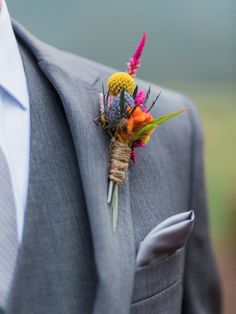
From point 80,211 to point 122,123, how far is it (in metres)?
0.17

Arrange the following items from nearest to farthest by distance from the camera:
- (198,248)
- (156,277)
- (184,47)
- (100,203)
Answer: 1. (100,203)
2. (156,277)
3. (198,248)
4. (184,47)

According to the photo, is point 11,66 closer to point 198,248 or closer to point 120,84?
point 120,84

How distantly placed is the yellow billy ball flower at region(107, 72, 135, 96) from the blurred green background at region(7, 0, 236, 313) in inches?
118

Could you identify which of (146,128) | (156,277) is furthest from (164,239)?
(146,128)

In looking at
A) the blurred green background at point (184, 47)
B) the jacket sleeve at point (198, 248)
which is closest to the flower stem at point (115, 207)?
the jacket sleeve at point (198, 248)

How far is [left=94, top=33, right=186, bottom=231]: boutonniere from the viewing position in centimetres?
114

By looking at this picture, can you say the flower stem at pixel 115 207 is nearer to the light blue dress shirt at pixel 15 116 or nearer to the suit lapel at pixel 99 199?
the suit lapel at pixel 99 199

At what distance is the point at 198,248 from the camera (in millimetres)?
1569

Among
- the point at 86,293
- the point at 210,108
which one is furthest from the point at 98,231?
the point at 210,108

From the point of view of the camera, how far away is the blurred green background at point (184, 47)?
4.38 meters

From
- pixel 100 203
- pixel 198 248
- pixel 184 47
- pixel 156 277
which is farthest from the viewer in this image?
pixel 184 47

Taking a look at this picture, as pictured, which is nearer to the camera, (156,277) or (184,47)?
(156,277)

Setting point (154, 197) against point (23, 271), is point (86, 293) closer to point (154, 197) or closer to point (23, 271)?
point (23, 271)

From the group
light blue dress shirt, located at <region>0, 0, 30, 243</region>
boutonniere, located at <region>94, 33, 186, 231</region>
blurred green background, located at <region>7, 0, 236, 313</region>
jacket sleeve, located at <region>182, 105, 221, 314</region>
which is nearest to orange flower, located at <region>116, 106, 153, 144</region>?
boutonniere, located at <region>94, 33, 186, 231</region>
